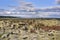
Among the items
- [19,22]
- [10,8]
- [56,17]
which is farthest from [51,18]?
[10,8]

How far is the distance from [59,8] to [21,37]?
4.39 ft

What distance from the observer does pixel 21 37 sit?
4434 millimetres

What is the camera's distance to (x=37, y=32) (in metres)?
4.45

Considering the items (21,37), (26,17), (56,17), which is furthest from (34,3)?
(21,37)

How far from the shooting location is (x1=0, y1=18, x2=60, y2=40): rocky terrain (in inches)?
173

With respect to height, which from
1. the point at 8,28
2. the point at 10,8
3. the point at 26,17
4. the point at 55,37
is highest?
the point at 10,8

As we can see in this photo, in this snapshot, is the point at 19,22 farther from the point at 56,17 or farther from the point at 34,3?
the point at 56,17

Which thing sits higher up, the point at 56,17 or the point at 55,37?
the point at 56,17

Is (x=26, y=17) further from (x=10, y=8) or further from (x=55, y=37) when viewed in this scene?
(x=55, y=37)

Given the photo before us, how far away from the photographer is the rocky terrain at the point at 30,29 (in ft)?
14.4

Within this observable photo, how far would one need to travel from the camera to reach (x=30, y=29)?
445 centimetres

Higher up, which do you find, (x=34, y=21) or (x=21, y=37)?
(x=34, y=21)

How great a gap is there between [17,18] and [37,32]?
692 millimetres

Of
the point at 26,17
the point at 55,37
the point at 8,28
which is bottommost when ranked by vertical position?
the point at 55,37
